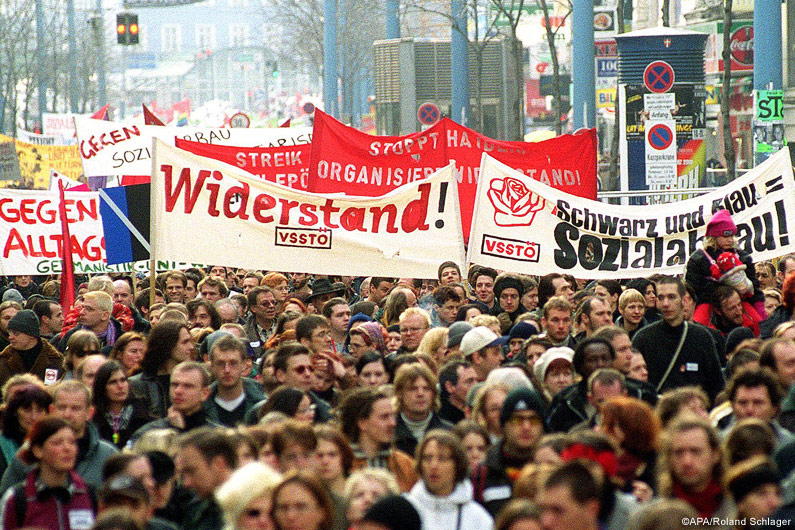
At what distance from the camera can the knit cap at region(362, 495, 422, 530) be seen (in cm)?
529

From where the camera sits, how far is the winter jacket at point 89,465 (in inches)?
260

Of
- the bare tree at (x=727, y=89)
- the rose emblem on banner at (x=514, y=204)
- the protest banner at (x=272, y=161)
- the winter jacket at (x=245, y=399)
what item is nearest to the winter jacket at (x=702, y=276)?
the rose emblem on banner at (x=514, y=204)

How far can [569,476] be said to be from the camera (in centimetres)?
514

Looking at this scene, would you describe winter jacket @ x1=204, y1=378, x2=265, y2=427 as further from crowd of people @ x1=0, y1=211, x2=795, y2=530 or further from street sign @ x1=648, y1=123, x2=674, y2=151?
street sign @ x1=648, y1=123, x2=674, y2=151

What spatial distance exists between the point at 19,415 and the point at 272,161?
854 centimetres

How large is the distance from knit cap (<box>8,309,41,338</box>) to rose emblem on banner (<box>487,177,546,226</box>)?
13.2 feet

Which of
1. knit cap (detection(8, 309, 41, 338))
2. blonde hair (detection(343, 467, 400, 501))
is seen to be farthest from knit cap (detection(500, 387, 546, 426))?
knit cap (detection(8, 309, 41, 338))

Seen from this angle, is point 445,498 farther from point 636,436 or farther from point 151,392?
point 151,392

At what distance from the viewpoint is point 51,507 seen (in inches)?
246

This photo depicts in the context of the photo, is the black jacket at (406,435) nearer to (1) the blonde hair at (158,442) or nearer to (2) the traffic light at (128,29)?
(1) the blonde hair at (158,442)

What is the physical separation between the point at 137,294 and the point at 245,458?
832cm

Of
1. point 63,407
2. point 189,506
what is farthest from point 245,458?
point 63,407

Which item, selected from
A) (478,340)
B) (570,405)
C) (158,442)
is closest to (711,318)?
(478,340)

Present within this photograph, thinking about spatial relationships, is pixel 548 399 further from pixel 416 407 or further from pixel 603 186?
pixel 603 186
